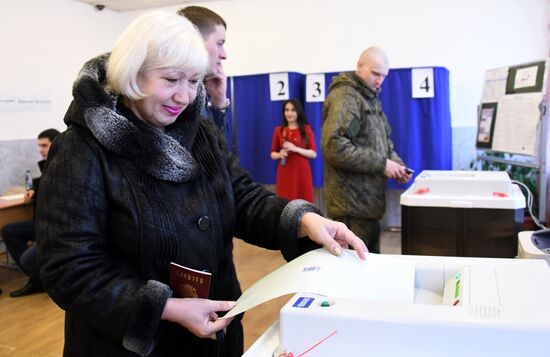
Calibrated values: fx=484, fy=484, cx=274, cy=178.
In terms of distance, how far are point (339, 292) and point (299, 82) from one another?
3996mm

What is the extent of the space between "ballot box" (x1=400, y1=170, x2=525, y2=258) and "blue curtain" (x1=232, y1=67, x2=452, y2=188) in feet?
7.06

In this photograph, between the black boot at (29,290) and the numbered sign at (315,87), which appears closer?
the black boot at (29,290)

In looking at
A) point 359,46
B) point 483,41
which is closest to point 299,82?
point 359,46

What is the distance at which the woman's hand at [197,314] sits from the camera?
0.87m

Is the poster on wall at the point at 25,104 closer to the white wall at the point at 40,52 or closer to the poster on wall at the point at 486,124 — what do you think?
the white wall at the point at 40,52

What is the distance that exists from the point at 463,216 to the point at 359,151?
672 mm

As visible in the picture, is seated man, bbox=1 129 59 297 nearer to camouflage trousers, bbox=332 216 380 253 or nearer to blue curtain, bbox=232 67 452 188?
blue curtain, bbox=232 67 452 188

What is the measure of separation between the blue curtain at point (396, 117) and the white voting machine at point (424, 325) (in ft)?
11.7

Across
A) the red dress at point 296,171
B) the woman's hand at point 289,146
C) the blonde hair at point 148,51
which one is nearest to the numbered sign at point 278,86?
the red dress at point 296,171

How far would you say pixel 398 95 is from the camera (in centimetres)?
427

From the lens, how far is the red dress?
4266 mm

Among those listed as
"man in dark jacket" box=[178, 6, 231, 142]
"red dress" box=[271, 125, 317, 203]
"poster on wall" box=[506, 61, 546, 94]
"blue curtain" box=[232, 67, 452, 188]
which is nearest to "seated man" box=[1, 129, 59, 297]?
"blue curtain" box=[232, 67, 452, 188]

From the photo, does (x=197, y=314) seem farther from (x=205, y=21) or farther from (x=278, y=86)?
(x=278, y=86)

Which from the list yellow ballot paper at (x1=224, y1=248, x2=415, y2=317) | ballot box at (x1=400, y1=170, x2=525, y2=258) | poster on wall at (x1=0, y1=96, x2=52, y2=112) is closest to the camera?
yellow ballot paper at (x1=224, y1=248, x2=415, y2=317)
